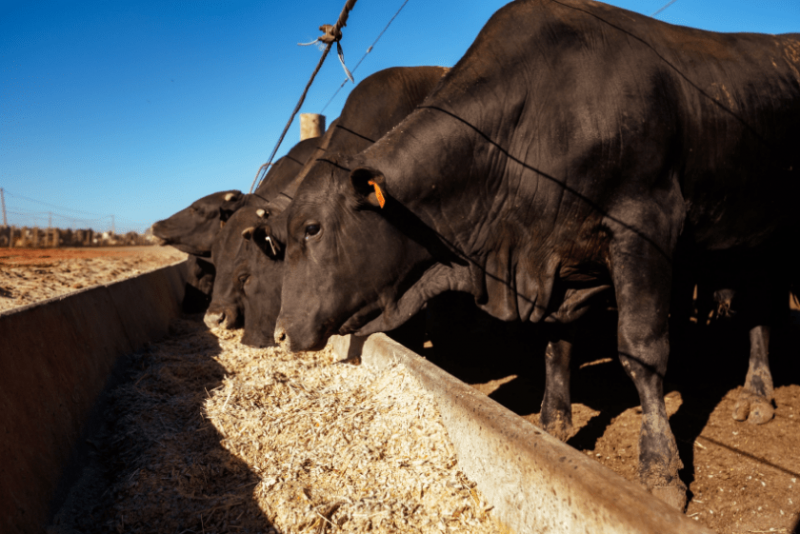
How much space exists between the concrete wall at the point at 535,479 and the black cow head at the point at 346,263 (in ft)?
1.97

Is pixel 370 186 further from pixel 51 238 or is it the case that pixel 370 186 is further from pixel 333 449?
pixel 51 238

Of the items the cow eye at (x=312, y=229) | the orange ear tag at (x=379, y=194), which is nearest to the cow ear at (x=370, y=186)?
the orange ear tag at (x=379, y=194)

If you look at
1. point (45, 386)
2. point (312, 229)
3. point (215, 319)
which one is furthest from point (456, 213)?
point (215, 319)

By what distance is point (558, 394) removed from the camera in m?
3.59

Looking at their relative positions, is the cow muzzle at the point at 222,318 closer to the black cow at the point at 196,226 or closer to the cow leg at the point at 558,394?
the black cow at the point at 196,226

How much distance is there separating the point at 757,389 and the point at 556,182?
8.47 feet

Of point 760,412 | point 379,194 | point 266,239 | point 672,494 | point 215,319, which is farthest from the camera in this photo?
point 215,319

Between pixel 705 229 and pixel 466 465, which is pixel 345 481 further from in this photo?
pixel 705 229

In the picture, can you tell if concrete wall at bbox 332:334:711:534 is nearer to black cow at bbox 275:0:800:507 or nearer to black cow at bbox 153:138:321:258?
black cow at bbox 275:0:800:507

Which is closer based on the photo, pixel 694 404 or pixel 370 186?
pixel 370 186

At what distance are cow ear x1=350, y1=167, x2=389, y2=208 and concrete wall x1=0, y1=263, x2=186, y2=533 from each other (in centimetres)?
181

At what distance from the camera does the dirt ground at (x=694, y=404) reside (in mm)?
2643

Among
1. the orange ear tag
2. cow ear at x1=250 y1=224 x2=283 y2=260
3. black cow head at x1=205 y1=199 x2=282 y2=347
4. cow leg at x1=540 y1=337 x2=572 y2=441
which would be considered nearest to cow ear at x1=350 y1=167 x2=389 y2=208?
the orange ear tag

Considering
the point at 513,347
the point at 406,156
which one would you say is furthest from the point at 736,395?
the point at 406,156
